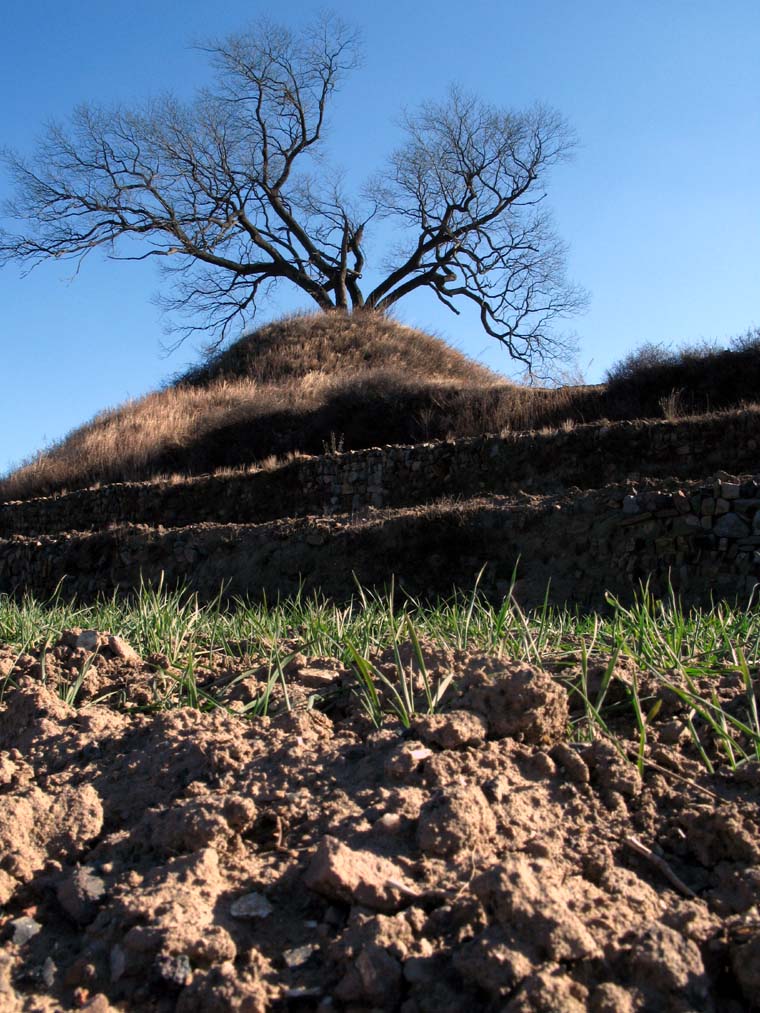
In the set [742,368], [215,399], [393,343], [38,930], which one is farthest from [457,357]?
[38,930]

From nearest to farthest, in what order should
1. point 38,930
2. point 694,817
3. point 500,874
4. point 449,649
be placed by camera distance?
→ point 500,874 < point 38,930 < point 694,817 < point 449,649

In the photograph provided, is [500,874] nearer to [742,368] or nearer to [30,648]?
[30,648]

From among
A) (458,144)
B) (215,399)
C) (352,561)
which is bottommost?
(352,561)

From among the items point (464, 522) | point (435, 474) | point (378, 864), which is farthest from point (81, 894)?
point (435, 474)

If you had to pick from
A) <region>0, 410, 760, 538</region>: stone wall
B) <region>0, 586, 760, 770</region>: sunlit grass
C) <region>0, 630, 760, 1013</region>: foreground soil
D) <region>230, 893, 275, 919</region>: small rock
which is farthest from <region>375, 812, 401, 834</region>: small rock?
<region>0, 410, 760, 538</region>: stone wall

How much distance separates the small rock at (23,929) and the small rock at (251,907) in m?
0.36

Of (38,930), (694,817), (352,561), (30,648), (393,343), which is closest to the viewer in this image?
(38,930)

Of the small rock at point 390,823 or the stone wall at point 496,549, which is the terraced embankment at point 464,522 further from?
the small rock at point 390,823

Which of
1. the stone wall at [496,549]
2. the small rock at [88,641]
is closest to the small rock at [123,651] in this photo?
the small rock at [88,641]

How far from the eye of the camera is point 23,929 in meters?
1.47

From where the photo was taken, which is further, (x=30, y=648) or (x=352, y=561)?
(x=352, y=561)

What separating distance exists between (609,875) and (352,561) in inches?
373

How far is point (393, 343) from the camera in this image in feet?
88.5

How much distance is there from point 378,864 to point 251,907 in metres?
0.23
